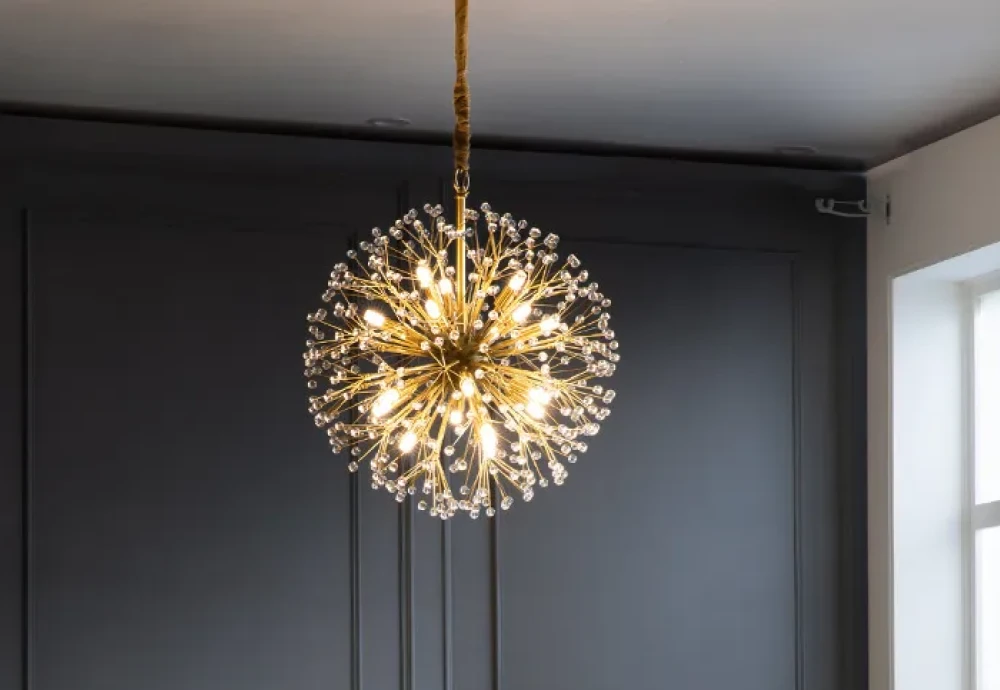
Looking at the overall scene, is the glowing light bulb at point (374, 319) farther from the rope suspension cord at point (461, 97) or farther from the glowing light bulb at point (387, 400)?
the rope suspension cord at point (461, 97)

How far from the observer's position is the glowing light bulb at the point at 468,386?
2.53 metres

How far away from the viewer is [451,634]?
4.21m
